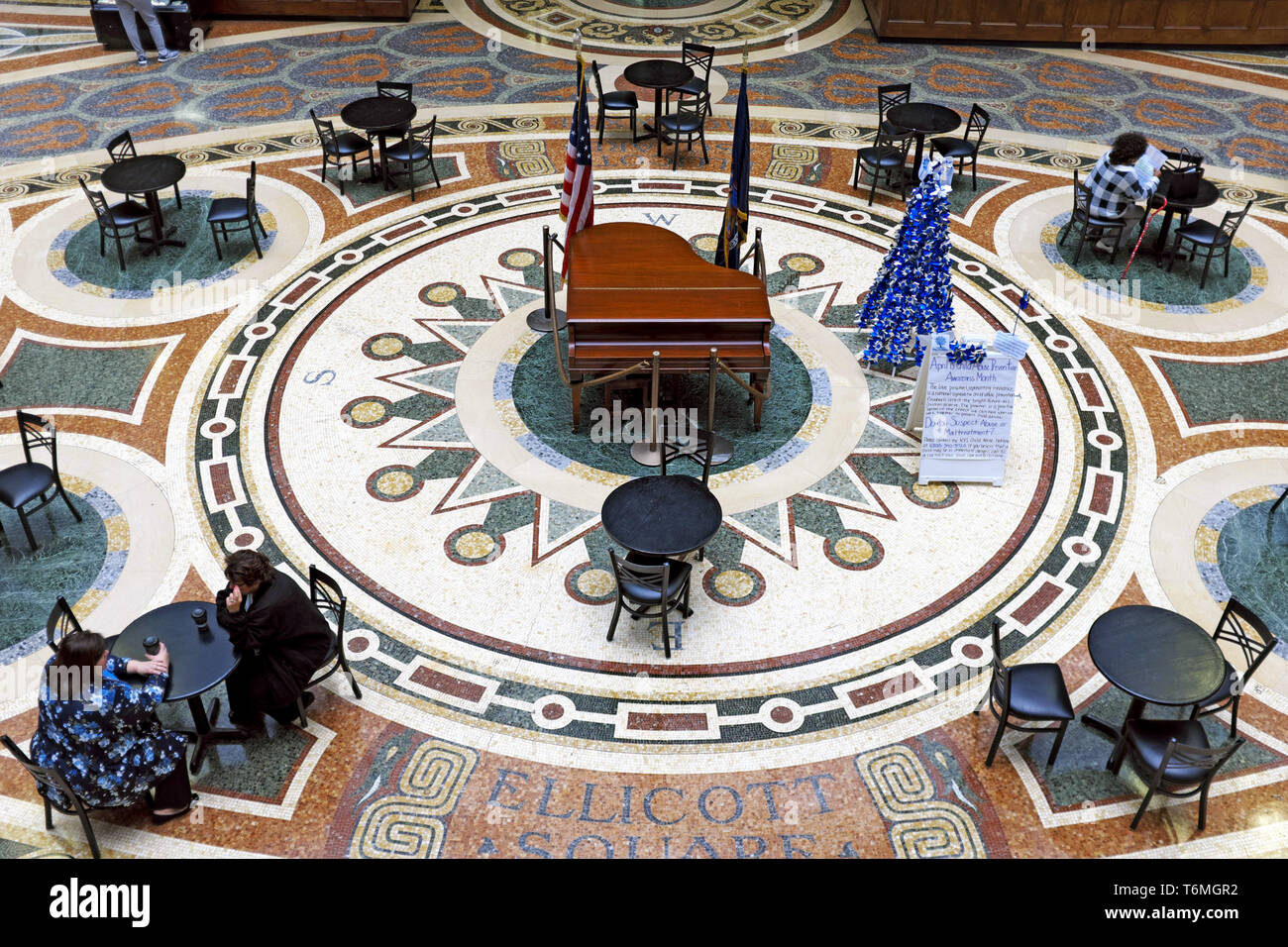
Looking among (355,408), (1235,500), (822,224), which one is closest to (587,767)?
(355,408)

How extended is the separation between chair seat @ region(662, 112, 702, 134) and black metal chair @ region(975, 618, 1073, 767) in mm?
7795

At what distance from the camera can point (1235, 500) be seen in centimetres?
777

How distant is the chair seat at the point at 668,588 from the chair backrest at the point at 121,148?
7.97 metres

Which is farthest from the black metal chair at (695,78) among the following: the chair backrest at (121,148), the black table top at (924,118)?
the chair backrest at (121,148)

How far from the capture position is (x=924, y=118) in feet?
37.0

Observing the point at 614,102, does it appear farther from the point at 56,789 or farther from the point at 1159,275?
the point at 56,789

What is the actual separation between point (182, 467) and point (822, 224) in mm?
6914

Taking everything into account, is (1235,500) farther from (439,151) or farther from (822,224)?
(439,151)

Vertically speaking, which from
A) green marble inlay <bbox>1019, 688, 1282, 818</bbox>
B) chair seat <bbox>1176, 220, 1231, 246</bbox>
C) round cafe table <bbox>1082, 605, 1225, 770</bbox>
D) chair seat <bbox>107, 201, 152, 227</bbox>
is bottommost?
green marble inlay <bbox>1019, 688, 1282, 818</bbox>

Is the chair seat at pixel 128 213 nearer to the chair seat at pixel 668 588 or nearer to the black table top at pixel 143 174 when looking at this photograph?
the black table top at pixel 143 174

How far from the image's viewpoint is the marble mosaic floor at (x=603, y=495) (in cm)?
580

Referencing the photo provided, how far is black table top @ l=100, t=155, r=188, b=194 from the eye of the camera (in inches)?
391

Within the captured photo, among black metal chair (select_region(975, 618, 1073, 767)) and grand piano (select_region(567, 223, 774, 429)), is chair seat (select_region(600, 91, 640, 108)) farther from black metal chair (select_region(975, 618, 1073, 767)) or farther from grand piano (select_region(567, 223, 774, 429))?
black metal chair (select_region(975, 618, 1073, 767))

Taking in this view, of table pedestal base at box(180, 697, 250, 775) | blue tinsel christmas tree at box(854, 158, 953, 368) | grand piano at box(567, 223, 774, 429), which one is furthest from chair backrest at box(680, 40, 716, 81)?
table pedestal base at box(180, 697, 250, 775)
